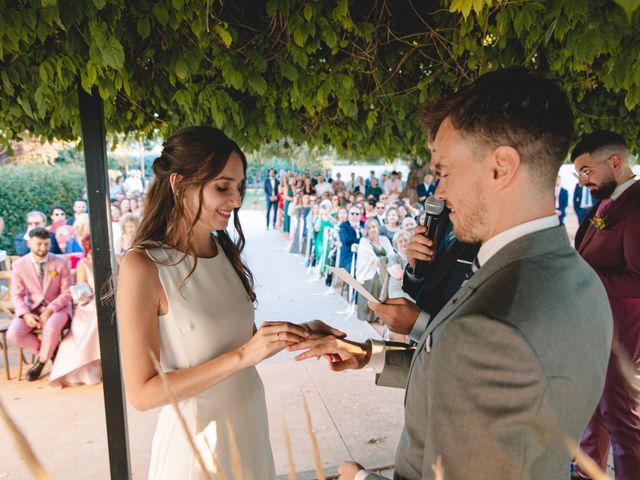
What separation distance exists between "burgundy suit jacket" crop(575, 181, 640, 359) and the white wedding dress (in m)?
2.69

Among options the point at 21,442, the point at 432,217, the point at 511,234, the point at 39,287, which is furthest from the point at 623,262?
the point at 39,287

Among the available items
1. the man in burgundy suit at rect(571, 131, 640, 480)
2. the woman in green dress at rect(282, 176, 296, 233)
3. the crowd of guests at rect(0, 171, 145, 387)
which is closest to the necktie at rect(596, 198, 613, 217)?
the man in burgundy suit at rect(571, 131, 640, 480)

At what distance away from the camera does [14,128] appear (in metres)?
4.58

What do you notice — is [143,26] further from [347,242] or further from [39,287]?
[347,242]

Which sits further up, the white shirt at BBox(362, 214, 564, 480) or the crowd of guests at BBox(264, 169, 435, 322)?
the white shirt at BBox(362, 214, 564, 480)

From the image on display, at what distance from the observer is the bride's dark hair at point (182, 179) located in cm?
A: 211

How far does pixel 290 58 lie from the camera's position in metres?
3.67

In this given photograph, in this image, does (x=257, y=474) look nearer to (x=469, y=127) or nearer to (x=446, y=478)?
(x=446, y=478)

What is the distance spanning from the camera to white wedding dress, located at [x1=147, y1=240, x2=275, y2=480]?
1.95 metres

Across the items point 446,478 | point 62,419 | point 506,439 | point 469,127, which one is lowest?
point 62,419

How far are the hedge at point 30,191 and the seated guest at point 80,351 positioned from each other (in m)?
11.5

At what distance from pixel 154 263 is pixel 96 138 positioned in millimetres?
1448

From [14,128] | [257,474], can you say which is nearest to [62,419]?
[14,128]

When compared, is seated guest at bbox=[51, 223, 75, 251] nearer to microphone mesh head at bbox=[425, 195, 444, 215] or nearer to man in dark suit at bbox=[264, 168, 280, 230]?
microphone mesh head at bbox=[425, 195, 444, 215]
